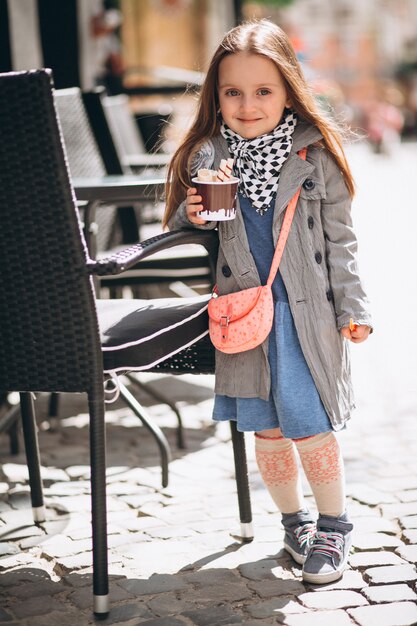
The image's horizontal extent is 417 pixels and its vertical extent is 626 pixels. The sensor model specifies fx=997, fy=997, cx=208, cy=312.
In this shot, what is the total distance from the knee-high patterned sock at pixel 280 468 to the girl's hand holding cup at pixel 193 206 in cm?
65

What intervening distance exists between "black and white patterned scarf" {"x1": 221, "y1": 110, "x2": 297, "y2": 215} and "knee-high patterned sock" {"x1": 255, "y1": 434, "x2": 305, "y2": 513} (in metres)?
0.66

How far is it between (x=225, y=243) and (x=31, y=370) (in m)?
0.65

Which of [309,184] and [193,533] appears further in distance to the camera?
[193,533]

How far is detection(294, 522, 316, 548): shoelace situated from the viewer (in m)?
2.86

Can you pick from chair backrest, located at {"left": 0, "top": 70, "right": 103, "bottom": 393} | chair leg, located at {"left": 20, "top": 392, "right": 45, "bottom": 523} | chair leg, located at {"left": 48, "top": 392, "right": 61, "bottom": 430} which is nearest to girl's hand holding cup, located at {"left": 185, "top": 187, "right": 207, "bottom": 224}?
chair backrest, located at {"left": 0, "top": 70, "right": 103, "bottom": 393}

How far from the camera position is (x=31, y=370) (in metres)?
2.56

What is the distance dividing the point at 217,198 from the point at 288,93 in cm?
43

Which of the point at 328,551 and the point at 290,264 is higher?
the point at 290,264

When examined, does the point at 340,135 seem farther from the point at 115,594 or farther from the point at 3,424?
the point at 3,424

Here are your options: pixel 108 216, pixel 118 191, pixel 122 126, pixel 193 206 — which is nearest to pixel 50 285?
pixel 193 206

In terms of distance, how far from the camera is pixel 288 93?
2.78 meters

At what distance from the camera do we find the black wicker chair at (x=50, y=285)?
236cm

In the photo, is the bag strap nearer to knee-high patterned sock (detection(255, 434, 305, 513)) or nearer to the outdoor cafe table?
knee-high patterned sock (detection(255, 434, 305, 513))

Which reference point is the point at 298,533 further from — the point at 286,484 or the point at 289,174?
the point at 289,174
